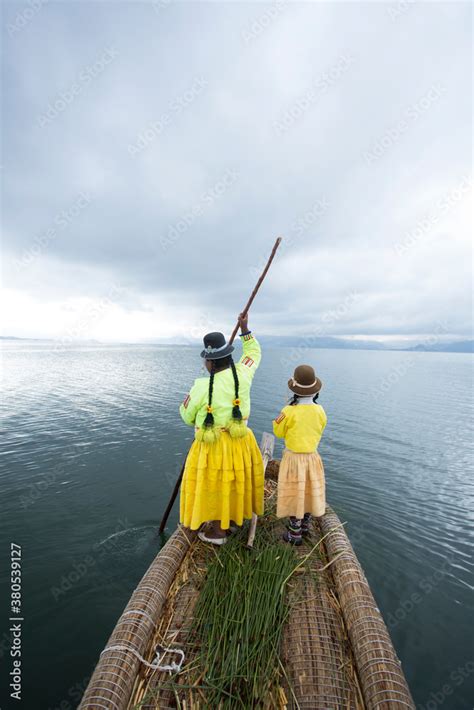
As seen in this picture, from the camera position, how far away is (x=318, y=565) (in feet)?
15.3

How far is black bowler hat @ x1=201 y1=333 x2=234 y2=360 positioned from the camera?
4277 mm

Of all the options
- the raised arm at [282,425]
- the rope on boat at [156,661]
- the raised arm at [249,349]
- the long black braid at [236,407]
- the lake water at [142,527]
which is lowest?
the lake water at [142,527]

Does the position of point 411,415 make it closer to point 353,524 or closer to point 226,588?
point 353,524

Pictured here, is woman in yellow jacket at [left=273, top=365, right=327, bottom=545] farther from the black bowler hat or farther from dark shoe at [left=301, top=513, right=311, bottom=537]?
the black bowler hat

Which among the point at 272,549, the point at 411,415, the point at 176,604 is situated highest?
the point at 272,549

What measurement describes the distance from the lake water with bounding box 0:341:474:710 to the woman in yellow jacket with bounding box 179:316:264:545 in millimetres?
3390

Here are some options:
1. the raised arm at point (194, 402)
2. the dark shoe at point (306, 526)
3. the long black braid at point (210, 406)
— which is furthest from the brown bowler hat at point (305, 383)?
the dark shoe at point (306, 526)

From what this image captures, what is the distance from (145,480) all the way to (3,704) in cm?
718

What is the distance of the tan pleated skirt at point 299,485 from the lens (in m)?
Result: 4.98

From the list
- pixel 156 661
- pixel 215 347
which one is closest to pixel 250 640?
pixel 156 661

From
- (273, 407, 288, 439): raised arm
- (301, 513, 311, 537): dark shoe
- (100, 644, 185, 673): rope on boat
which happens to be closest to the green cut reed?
(100, 644, 185, 673): rope on boat

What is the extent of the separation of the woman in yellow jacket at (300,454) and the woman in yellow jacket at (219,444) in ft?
2.02

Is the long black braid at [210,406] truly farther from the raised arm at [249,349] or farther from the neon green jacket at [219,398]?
the raised arm at [249,349]

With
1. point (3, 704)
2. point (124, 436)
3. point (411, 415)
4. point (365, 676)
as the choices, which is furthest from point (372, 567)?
point (411, 415)
